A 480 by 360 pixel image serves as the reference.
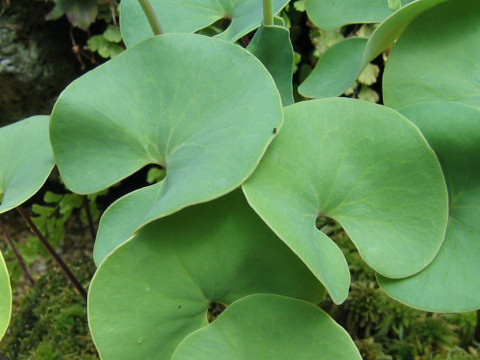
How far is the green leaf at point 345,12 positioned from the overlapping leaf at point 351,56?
1 cm

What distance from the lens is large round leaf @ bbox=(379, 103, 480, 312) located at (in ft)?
1.57

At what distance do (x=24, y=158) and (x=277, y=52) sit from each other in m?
0.36

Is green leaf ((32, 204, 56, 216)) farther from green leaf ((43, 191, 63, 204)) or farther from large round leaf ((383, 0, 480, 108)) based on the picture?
large round leaf ((383, 0, 480, 108))

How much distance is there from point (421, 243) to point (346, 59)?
13.9 inches

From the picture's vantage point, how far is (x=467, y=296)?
475 millimetres

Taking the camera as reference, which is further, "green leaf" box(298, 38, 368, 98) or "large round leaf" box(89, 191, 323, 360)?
"green leaf" box(298, 38, 368, 98)

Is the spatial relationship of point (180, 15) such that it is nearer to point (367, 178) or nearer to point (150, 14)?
point (150, 14)

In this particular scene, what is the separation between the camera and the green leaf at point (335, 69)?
2.23ft

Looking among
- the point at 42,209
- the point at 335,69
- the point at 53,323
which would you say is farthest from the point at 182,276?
the point at 42,209

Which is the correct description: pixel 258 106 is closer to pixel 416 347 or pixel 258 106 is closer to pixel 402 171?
pixel 402 171

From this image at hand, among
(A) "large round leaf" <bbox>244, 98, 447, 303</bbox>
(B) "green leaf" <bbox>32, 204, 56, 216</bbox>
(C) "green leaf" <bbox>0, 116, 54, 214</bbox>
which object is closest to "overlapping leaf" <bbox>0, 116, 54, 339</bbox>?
(C) "green leaf" <bbox>0, 116, 54, 214</bbox>

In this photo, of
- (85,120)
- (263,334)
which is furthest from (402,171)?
(85,120)

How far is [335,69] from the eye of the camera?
729mm

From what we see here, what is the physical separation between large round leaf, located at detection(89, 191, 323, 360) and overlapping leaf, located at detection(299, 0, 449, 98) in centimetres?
25
